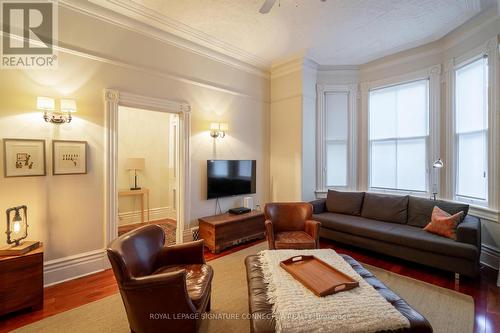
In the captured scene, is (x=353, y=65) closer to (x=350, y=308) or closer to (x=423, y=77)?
(x=423, y=77)

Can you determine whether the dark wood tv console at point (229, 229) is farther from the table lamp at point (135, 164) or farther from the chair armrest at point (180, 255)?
the table lamp at point (135, 164)

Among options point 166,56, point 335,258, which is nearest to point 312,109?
point 166,56

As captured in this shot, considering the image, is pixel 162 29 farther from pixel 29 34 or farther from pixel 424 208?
pixel 424 208

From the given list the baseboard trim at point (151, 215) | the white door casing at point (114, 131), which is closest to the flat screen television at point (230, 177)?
the white door casing at point (114, 131)

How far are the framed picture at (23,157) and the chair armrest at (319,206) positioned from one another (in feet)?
12.7

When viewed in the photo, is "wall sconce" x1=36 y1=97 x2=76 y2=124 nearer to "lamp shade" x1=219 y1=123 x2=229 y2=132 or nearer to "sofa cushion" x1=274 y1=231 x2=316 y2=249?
"lamp shade" x1=219 y1=123 x2=229 y2=132

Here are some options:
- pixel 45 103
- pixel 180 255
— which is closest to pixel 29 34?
pixel 45 103

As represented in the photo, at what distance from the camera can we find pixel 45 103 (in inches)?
95.4

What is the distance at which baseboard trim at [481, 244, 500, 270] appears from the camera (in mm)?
2892

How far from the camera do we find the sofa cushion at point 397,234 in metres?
2.64

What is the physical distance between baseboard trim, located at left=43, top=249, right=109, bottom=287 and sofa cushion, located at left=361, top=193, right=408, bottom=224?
402 cm

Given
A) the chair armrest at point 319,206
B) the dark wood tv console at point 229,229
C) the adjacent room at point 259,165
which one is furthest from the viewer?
the chair armrest at point 319,206

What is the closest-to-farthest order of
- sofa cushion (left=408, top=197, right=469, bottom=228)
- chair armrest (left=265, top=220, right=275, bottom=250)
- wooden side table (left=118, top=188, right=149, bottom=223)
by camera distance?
chair armrest (left=265, top=220, right=275, bottom=250) → sofa cushion (left=408, top=197, right=469, bottom=228) → wooden side table (left=118, top=188, right=149, bottom=223)

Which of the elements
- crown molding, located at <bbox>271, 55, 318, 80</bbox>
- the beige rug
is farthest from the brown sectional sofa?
crown molding, located at <bbox>271, 55, 318, 80</bbox>
